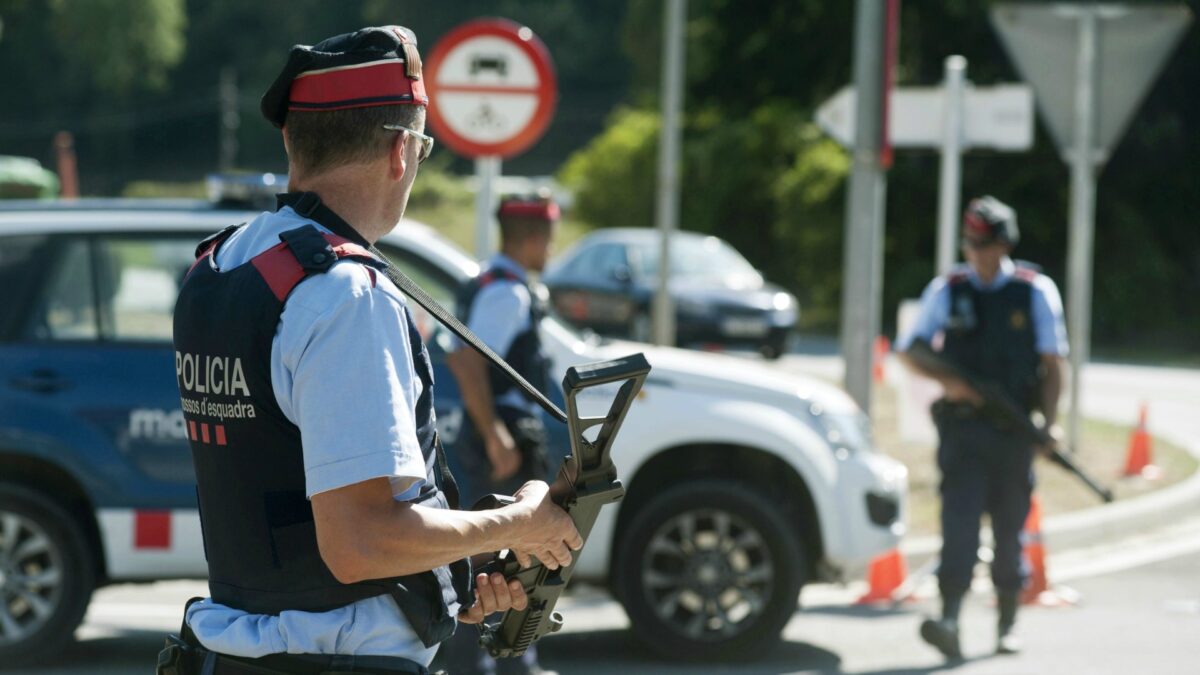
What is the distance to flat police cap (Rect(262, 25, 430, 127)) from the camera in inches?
93.4

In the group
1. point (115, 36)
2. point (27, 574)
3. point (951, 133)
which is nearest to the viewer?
point (27, 574)

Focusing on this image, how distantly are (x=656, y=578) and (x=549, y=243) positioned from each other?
4.71ft

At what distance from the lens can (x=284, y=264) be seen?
7.52 ft

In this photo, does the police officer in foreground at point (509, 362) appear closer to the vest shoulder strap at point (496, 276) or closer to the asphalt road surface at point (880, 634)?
the vest shoulder strap at point (496, 276)

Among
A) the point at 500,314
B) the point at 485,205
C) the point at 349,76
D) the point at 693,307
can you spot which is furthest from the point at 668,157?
the point at 693,307

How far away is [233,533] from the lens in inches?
93.7

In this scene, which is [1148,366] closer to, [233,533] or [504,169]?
[233,533]

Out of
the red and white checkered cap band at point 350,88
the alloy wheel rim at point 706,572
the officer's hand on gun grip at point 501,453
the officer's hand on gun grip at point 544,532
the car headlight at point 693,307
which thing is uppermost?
the red and white checkered cap band at point 350,88

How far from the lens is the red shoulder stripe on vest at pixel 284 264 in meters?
2.28

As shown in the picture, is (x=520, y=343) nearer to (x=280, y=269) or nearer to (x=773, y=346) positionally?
(x=280, y=269)

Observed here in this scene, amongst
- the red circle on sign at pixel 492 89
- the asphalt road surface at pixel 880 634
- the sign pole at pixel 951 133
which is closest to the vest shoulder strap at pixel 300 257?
the asphalt road surface at pixel 880 634

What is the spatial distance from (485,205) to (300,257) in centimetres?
565

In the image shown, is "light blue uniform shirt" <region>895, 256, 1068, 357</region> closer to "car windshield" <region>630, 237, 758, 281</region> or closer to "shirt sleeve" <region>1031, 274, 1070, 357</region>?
"shirt sleeve" <region>1031, 274, 1070, 357</region>

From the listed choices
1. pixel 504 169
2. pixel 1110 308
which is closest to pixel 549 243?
pixel 1110 308
